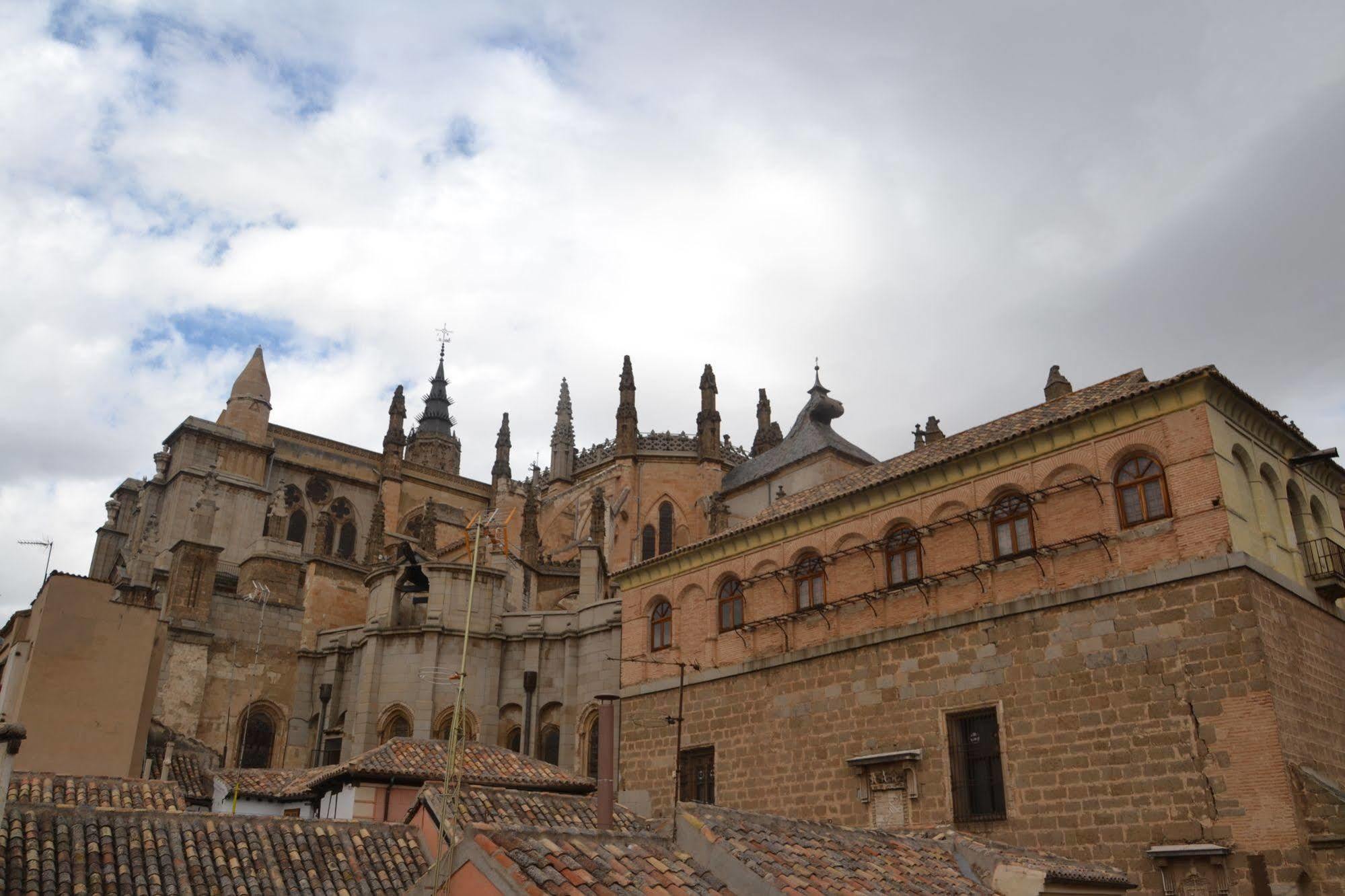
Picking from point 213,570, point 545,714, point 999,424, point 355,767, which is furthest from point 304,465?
point 999,424

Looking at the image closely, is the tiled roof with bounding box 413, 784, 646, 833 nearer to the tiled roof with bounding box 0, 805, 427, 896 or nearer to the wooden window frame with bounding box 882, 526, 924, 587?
the tiled roof with bounding box 0, 805, 427, 896

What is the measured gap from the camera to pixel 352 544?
175ft

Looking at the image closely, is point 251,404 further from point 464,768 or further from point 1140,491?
point 1140,491

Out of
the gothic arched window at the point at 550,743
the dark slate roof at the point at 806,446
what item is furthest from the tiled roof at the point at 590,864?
the dark slate roof at the point at 806,446

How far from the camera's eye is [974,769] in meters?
18.2

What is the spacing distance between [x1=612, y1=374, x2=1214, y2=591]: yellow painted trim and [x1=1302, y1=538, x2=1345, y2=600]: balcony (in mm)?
3503

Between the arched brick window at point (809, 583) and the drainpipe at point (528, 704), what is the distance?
12.5 meters

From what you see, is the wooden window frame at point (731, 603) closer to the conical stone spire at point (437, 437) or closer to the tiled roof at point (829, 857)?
the tiled roof at point (829, 857)

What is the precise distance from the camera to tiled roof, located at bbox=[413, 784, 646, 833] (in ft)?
52.3

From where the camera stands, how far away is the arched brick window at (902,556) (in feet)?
66.5

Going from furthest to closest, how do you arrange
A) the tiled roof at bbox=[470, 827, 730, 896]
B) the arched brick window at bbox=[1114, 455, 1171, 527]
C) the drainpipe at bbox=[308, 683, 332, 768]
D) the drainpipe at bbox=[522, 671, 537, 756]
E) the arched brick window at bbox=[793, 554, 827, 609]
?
the drainpipe at bbox=[308, 683, 332, 768] → the drainpipe at bbox=[522, 671, 537, 756] → the arched brick window at bbox=[793, 554, 827, 609] → the arched brick window at bbox=[1114, 455, 1171, 527] → the tiled roof at bbox=[470, 827, 730, 896]

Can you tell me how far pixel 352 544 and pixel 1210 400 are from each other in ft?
144

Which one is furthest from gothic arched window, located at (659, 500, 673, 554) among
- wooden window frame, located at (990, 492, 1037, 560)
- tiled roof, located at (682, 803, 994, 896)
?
tiled roof, located at (682, 803, 994, 896)

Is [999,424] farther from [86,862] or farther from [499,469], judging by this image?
[499,469]
